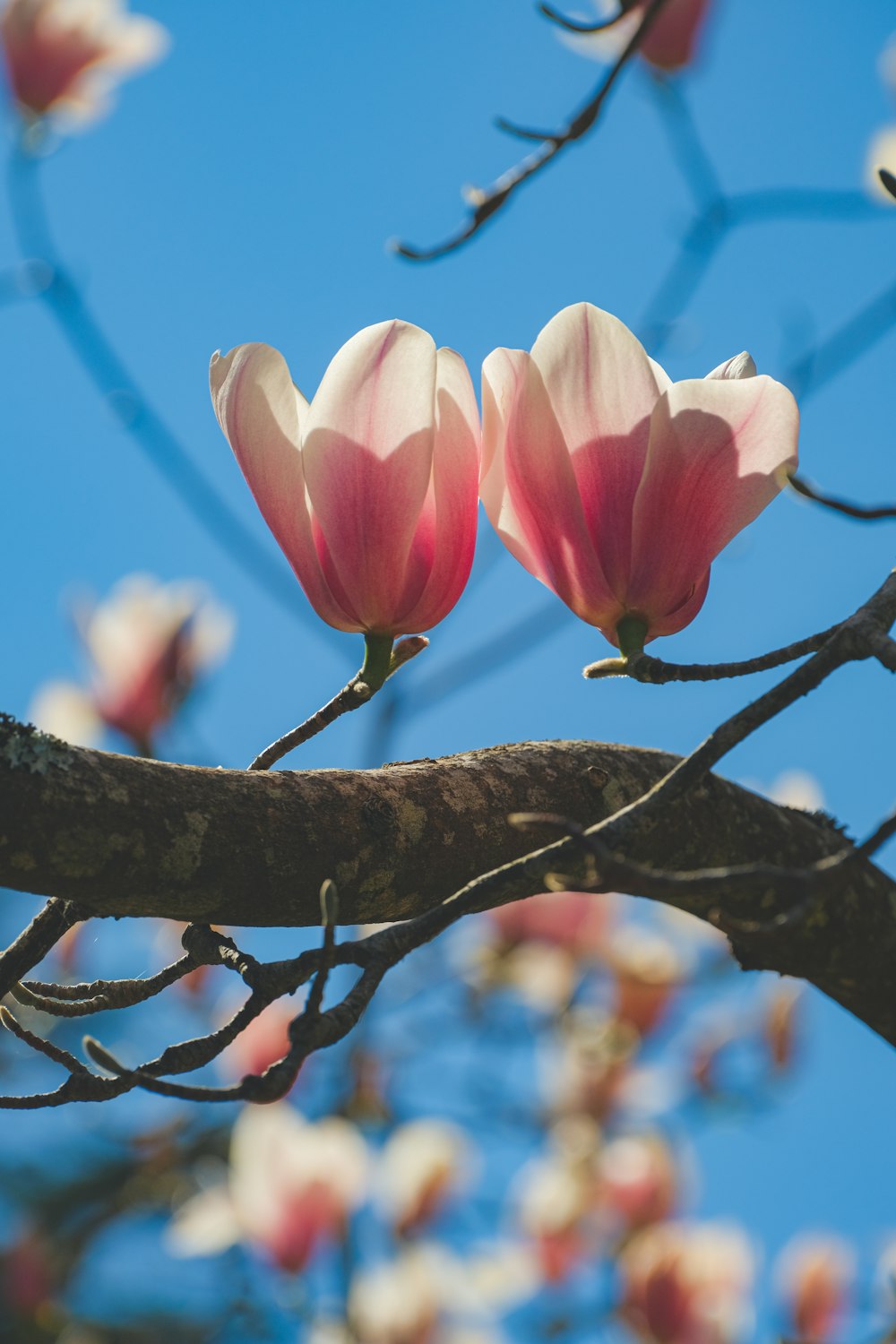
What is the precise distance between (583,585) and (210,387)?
218 mm

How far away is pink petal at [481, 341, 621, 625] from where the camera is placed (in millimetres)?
581

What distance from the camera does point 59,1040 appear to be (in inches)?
120

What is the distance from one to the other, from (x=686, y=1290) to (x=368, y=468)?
7.33 ft

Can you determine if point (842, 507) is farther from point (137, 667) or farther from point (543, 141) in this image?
point (137, 667)

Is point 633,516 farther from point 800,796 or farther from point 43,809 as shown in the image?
point 800,796

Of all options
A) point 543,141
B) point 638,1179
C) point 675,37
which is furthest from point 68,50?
point 638,1179

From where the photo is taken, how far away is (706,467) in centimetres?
58

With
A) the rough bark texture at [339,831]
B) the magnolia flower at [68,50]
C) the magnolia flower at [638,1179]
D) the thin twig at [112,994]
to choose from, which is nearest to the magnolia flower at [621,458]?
the rough bark texture at [339,831]

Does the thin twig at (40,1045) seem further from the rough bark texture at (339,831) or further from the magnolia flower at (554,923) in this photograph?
the magnolia flower at (554,923)

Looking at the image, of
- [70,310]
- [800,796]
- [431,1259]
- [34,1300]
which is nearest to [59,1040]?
[34,1300]

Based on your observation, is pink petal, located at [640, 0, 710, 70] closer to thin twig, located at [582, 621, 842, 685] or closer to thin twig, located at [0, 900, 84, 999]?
thin twig, located at [582, 621, 842, 685]

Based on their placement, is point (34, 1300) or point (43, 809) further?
point (34, 1300)

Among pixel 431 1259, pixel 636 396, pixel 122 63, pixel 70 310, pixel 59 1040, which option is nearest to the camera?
pixel 636 396

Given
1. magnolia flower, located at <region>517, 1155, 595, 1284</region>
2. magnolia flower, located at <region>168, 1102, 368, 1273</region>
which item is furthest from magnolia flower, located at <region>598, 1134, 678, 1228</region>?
magnolia flower, located at <region>168, 1102, 368, 1273</region>
